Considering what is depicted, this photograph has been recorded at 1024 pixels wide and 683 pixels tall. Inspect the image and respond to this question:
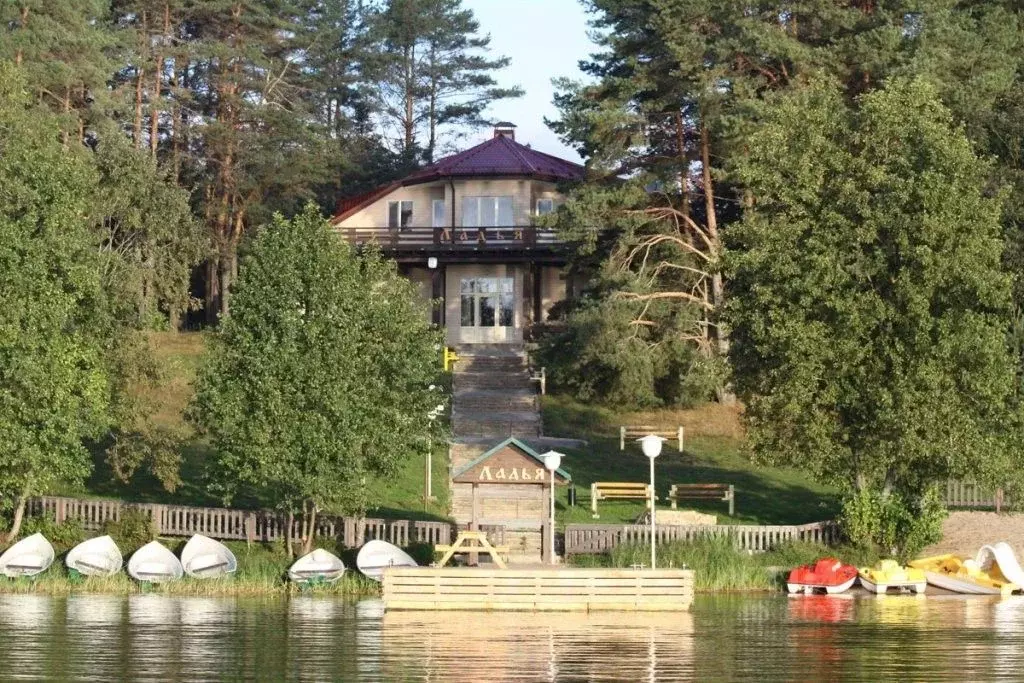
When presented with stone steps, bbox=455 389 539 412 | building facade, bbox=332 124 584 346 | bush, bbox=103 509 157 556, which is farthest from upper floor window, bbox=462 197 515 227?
bush, bbox=103 509 157 556

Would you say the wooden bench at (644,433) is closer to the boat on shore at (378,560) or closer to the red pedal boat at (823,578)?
the red pedal boat at (823,578)

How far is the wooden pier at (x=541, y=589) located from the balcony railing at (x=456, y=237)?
36.3m

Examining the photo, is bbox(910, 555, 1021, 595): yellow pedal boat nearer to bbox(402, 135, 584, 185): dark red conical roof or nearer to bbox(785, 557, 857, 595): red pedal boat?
bbox(785, 557, 857, 595): red pedal boat

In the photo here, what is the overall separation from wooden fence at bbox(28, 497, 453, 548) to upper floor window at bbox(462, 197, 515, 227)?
31408mm

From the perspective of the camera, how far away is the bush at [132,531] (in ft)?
129

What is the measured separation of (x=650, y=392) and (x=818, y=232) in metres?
17.4

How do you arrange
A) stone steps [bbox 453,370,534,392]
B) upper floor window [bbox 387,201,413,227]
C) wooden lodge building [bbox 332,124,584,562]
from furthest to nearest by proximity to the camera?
upper floor window [bbox 387,201,413,227] → wooden lodge building [bbox 332,124,584,562] → stone steps [bbox 453,370,534,392]

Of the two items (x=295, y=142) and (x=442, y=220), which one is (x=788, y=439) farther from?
(x=295, y=142)

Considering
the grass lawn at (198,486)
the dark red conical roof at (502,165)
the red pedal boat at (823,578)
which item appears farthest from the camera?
the dark red conical roof at (502,165)

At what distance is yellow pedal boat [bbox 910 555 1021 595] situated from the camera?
36938 mm

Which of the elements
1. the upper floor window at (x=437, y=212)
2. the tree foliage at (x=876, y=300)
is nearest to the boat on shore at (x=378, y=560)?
the tree foliage at (x=876, y=300)

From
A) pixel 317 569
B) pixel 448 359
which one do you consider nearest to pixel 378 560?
pixel 317 569

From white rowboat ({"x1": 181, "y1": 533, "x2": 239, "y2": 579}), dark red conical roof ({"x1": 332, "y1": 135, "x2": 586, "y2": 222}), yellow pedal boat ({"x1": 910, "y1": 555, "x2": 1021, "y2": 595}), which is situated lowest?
yellow pedal boat ({"x1": 910, "y1": 555, "x2": 1021, "y2": 595})

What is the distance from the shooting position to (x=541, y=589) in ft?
105
